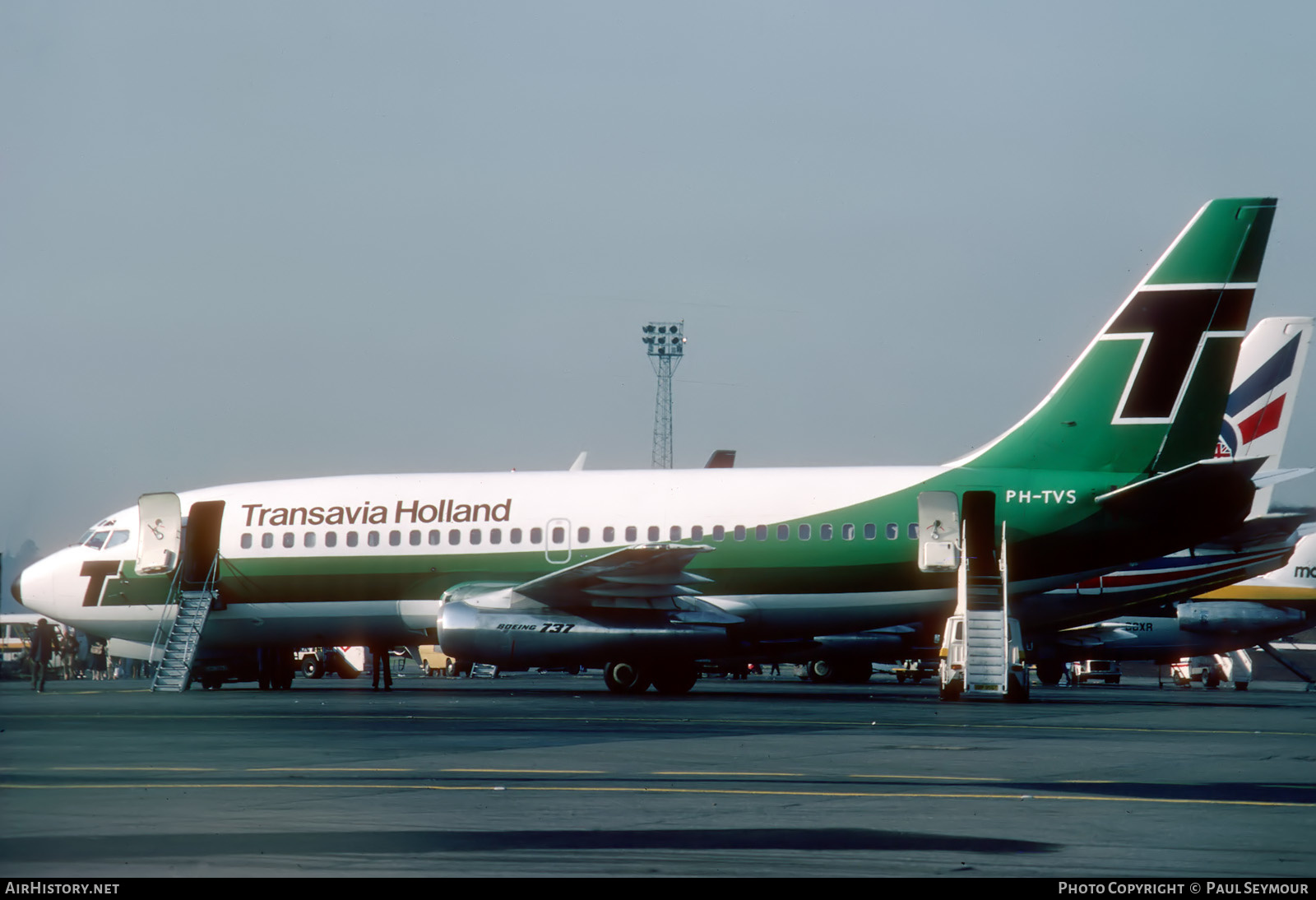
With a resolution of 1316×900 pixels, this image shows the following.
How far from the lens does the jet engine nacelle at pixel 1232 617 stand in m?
42.0

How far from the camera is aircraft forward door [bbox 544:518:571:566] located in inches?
1150

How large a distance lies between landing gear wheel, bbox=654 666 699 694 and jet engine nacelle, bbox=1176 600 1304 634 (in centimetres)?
2009

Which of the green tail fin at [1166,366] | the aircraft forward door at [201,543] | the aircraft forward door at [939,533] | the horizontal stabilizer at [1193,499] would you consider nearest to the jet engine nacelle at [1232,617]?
the green tail fin at [1166,366]

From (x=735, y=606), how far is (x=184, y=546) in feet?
39.3

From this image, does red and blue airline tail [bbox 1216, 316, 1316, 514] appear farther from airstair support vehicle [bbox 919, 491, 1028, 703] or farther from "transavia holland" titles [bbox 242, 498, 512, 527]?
"transavia holland" titles [bbox 242, 498, 512, 527]

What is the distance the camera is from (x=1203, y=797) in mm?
10461

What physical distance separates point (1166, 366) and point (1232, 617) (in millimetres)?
17625

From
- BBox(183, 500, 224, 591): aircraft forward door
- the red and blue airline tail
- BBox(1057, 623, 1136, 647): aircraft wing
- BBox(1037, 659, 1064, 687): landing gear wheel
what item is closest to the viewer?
BBox(183, 500, 224, 591): aircraft forward door

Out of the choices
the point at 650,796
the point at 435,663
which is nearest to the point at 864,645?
the point at 435,663

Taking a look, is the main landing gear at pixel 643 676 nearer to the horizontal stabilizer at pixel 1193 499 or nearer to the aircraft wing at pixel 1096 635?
the horizontal stabilizer at pixel 1193 499

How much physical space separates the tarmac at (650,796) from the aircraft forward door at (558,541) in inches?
338

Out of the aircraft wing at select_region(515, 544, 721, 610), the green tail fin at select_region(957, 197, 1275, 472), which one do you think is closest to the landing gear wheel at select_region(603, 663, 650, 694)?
the aircraft wing at select_region(515, 544, 721, 610)
